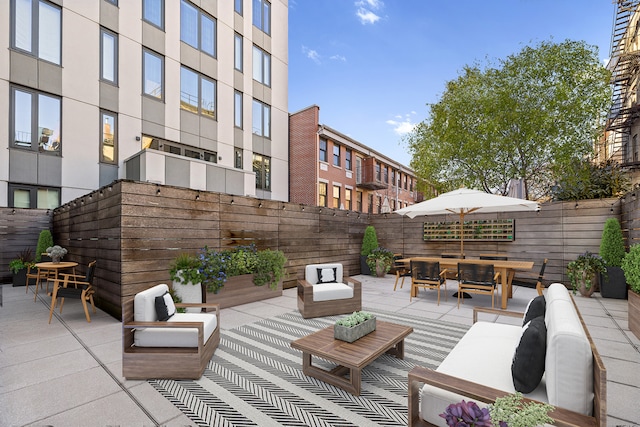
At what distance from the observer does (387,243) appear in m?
11.5

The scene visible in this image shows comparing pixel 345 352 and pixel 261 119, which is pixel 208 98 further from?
pixel 345 352

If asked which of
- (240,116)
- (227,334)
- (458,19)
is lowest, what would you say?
(227,334)

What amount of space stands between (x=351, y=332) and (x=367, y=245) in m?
7.87

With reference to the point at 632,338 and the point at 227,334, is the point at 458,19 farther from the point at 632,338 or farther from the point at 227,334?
the point at 227,334

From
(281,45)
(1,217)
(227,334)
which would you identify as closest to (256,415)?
(227,334)

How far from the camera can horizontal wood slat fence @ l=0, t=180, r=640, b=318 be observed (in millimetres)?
5309

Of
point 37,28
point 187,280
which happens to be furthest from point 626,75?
point 37,28

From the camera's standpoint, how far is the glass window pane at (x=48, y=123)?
29.2ft

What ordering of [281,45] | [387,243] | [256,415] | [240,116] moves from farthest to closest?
[281,45] < [240,116] < [387,243] < [256,415]

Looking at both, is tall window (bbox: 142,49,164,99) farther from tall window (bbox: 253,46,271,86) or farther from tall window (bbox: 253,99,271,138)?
tall window (bbox: 253,46,271,86)

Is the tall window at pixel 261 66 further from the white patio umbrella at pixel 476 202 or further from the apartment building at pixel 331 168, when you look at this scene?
the white patio umbrella at pixel 476 202

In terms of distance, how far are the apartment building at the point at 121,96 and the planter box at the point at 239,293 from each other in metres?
4.65

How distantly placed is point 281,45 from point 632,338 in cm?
1680

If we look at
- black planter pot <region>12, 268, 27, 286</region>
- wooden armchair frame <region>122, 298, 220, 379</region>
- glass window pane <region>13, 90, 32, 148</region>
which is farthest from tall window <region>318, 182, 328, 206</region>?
wooden armchair frame <region>122, 298, 220, 379</region>
